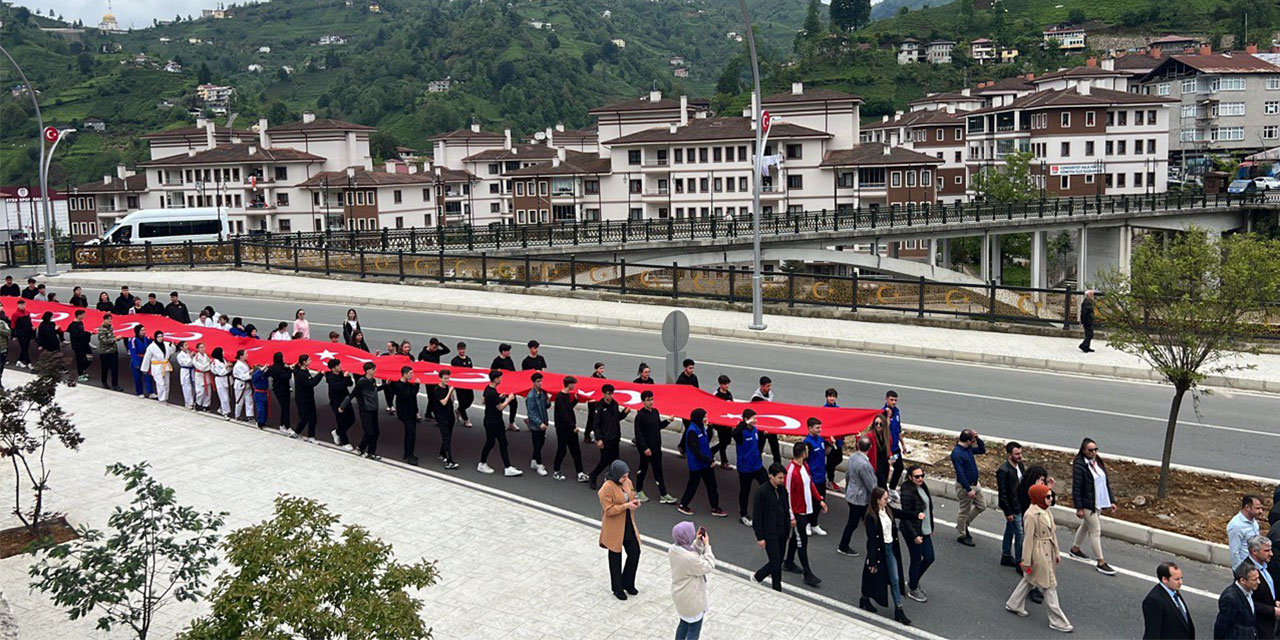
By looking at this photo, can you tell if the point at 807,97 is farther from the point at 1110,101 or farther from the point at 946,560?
the point at 946,560

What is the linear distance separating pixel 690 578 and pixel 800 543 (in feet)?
8.49

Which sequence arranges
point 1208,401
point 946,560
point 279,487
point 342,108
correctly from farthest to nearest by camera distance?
point 342,108
point 1208,401
point 279,487
point 946,560

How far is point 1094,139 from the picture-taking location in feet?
276

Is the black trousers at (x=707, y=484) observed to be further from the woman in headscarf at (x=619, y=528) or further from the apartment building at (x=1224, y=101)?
the apartment building at (x=1224, y=101)

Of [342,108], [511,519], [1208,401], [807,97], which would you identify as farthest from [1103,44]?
[511,519]

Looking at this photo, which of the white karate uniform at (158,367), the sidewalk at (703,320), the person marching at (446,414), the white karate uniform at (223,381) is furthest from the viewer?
the sidewalk at (703,320)

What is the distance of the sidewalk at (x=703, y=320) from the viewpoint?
2127 cm

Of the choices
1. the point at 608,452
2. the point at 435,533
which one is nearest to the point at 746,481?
the point at 608,452

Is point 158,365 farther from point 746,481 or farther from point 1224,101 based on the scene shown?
point 1224,101

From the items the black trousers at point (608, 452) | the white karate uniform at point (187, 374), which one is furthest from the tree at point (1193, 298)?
the white karate uniform at point (187, 374)

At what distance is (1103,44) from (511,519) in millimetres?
185529

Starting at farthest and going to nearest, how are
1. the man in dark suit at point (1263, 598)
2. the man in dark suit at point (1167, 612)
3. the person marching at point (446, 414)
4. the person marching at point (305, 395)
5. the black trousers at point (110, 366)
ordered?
the black trousers at point (110, 366), the person marching at point (305, 395), the person marching at point (446, 414), the man in dark suit at point (1263, 598), the man in dark suit at point (1167, 612)

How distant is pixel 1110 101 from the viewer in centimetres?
8238

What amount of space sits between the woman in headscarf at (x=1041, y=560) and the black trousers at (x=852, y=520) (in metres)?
1.96
